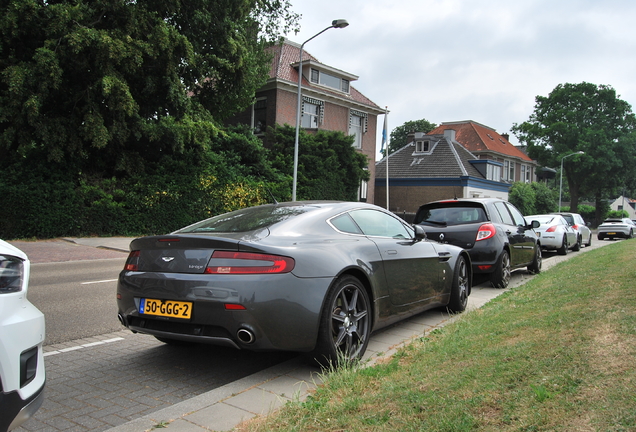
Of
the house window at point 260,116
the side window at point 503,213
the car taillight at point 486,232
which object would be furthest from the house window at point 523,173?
the car taillight at point 486,232

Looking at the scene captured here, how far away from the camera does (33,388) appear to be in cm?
242

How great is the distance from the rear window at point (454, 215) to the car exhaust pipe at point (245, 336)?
597 centimetres

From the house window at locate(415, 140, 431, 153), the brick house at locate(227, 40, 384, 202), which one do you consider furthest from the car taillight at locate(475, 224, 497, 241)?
the house window at locate(415, 140, 431, 153)

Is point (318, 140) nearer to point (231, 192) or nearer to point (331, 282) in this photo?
point (231, 192)

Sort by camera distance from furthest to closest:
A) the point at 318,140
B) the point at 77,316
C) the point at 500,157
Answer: the point at 500,157
the point at 318,140
the point at 77,316

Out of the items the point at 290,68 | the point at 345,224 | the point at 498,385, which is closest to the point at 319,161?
the point at 290,68

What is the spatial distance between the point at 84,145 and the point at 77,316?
13.7m

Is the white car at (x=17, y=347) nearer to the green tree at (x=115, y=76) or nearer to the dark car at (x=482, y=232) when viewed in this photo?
the dark car at (x=482, y=232)

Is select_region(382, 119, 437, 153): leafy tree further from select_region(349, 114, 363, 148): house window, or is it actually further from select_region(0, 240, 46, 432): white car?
select_region(0, 240, 46, 432): white car

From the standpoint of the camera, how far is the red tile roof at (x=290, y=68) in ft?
103

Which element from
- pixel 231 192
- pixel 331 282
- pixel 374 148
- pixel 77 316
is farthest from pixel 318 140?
pixel 331 282

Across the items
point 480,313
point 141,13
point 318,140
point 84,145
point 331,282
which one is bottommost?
point 480,313

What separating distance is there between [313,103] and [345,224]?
29050 mm

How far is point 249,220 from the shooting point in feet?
15.2
